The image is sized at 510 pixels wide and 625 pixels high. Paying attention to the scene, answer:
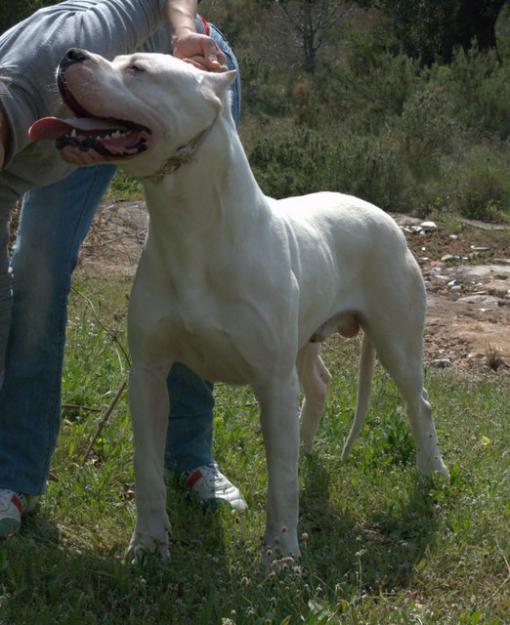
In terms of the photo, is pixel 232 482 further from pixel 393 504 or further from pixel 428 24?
pixel 428 24

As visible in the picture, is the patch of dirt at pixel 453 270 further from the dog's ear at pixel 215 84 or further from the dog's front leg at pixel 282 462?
the dog's ear at pixel 215 84

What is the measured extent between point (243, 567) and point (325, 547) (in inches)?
14.7

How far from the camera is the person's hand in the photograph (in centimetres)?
366

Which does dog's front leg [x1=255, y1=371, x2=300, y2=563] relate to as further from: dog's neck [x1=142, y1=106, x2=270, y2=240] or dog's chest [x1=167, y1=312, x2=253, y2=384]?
dog's neck [x1=142, y1=106, x2=270, y2=240]

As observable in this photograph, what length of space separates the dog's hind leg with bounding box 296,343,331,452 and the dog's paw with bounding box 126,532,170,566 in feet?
4.68

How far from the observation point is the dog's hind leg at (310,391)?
519 cm

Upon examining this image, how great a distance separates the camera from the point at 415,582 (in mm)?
3973

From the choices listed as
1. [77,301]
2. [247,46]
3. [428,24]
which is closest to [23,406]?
A: [77,301]

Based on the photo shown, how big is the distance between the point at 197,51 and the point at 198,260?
2.38ft

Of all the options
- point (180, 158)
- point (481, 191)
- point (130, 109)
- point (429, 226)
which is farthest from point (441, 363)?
point (481, 191)

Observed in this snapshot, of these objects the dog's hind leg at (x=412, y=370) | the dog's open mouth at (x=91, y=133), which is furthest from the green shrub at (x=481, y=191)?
the dog's open mouth at (x=91, y=133)

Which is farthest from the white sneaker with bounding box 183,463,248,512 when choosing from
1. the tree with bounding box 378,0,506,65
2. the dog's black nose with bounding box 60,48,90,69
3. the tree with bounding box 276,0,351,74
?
the tree with bounding box 276,0,351,74

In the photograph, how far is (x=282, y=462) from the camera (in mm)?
3857

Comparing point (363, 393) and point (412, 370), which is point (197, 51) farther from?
point (363, 393)
